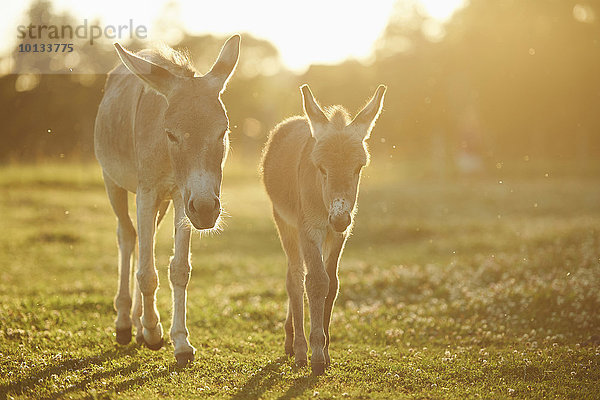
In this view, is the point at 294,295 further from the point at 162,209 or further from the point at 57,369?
the point at 57,369

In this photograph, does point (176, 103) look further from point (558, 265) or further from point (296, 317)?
point (558, 265)

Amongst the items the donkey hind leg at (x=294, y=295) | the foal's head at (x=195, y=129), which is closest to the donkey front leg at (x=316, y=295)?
the donkey hind leg at (x=294, y=295)

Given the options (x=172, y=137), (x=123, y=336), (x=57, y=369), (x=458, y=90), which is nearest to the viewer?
(x=172, y=137)

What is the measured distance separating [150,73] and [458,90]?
3911 centimetres

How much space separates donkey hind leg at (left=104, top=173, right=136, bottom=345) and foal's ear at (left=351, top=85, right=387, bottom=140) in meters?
3.83

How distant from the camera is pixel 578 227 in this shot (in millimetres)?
16734

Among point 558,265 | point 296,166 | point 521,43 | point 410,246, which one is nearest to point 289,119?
point 296,166

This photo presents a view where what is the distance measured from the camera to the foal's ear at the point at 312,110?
6730 millimetres

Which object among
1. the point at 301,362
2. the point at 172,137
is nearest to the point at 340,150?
the point at 172,137

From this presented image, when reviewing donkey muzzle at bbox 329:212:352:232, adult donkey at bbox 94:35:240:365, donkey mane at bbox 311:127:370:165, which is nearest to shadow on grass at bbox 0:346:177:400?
adult donkey at bbox 94:35:240:365

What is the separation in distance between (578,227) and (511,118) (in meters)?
28.5

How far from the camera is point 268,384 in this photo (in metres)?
6.15

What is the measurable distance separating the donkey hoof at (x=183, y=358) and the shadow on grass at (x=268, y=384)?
0.86 metres

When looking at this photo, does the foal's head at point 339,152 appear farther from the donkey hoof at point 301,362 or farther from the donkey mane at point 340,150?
the donkey hoof at point 301,362
